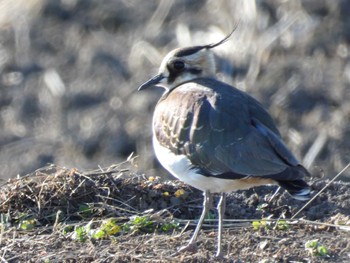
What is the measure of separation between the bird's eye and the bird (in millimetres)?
400

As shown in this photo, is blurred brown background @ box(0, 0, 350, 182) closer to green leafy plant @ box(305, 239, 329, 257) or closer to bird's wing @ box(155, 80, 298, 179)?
bird's wing @ box(155, 80, 298, 179)

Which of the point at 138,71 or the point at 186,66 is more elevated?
the point at 186,66

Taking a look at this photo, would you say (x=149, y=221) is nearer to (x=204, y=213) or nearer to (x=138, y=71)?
(x=204, y=213)

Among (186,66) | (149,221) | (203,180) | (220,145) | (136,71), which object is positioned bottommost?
(136,71)

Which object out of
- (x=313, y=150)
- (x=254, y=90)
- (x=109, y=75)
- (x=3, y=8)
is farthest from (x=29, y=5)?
(x=313, y=150)

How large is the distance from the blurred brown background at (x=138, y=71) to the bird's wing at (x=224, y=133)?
3.72 metres

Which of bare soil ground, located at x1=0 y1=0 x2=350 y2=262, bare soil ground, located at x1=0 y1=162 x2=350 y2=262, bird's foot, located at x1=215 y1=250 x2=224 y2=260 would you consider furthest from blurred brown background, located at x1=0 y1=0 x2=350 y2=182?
bird's foot, located at x1=215 y1=250 x2=224 y2=260

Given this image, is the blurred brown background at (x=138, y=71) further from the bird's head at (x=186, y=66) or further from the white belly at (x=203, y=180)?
the white belly at (x=203, y=180)

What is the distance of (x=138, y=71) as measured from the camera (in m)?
14.7

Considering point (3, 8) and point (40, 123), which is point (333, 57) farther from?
point (3, 8)

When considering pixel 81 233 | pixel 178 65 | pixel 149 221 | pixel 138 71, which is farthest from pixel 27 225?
pixel 138 71

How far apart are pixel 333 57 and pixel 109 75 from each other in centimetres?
250

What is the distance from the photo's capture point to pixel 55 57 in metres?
15.2

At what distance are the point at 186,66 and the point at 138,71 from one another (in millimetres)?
4708
